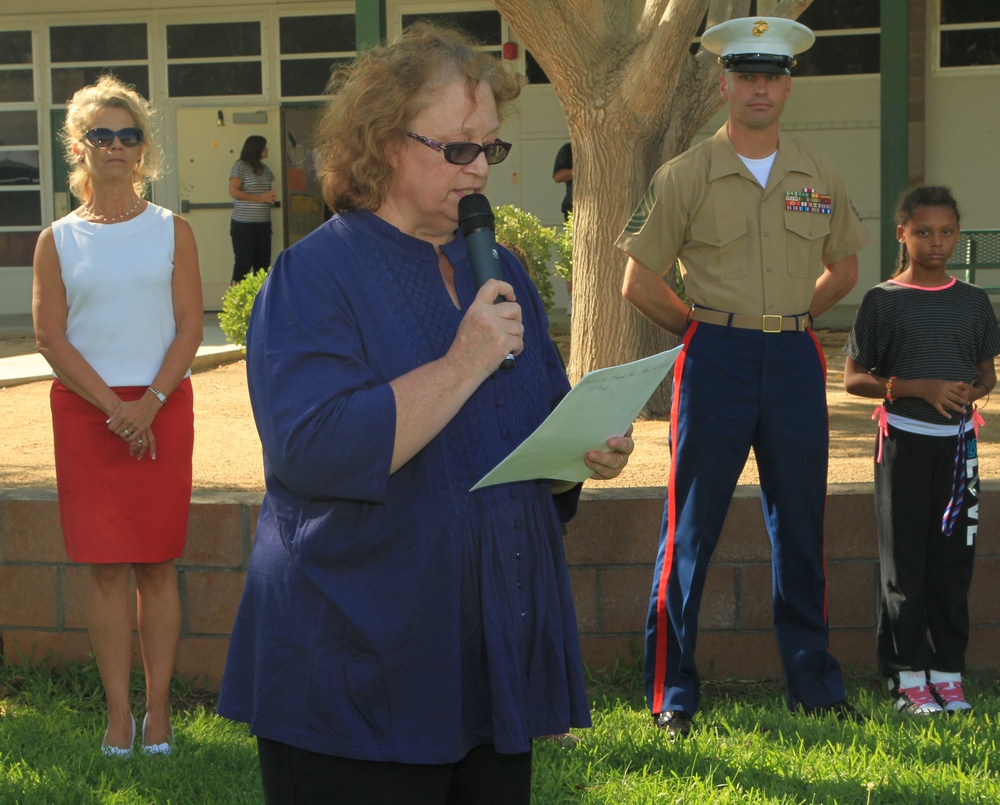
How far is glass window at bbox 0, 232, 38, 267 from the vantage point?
56.5 ft

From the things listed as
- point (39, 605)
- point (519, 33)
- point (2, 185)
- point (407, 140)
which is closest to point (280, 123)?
point (2, 185)

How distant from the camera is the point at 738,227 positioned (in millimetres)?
4219

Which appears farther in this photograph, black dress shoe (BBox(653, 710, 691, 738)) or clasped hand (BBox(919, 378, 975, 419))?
clasped hand (BBox(919, 378, 975, 419))

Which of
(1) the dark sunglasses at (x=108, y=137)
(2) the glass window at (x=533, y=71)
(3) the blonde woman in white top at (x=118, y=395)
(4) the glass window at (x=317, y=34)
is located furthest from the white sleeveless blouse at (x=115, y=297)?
(4) the glass window at (x=317, y=34)

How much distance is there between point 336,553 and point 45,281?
229 cm

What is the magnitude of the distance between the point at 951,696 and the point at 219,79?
14096 mm

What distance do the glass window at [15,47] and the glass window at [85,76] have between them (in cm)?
43

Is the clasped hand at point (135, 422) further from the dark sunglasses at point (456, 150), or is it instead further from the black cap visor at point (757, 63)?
the black cap visor at point (757, 63)

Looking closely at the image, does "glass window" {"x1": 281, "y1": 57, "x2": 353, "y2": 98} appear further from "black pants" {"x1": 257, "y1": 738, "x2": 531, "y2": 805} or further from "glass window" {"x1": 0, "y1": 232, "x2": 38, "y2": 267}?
"black pants" {"x1": 257, "y1": 738, "x2": 531, "y2": 805}

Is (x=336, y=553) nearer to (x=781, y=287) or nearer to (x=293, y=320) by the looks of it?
(x=293, y=320)

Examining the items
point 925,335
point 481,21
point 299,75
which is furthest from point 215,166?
point 925,335

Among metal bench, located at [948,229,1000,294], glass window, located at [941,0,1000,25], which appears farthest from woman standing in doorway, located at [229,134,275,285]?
glass window, located at [941,0,1000,25]

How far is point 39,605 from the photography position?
16.0 feet

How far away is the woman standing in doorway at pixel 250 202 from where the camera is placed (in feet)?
50.2
